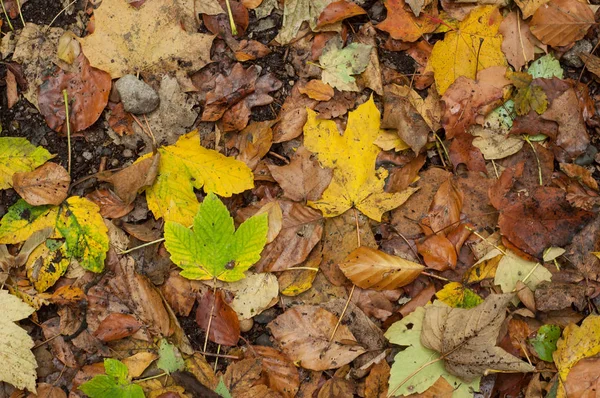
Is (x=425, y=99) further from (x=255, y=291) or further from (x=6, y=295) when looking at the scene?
(x=6, y=295)

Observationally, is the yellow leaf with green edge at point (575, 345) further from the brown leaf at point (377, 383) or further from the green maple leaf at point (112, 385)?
the green maple leaf at point (112, 385)

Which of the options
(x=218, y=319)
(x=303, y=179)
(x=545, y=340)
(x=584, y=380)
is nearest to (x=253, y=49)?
(x=303, y=179)

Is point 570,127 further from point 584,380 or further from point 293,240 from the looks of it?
point 293,240

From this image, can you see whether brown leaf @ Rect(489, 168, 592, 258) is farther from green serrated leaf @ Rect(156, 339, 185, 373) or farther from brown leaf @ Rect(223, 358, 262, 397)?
green serrated leaf @ Rect(156, 339, 185, 373)

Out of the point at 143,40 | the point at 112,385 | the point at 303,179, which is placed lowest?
the point at 112,385

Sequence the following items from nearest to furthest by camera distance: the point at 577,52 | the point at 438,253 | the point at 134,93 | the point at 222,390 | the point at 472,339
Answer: the point at 472,339
the point at 222,390
the point at 438,253
the point at 134,93
the point at 577,52

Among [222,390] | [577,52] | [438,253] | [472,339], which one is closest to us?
[472,339]

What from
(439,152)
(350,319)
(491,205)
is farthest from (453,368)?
(439,152)
